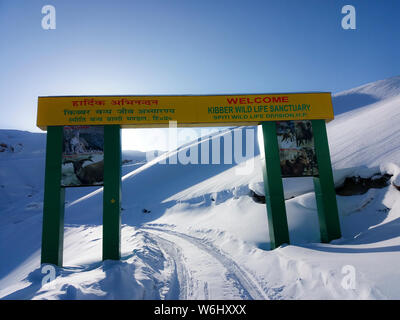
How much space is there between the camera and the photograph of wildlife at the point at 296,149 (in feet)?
30.9

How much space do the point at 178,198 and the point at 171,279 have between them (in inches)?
908

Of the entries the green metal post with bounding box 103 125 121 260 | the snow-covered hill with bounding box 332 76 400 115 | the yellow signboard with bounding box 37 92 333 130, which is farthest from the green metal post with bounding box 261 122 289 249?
the snow-covered hill with bounding box 332 76 400 115

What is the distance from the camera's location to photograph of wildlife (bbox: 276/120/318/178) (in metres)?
9.41

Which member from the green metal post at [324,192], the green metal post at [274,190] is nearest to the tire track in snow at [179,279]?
the green metal post at [274,190]

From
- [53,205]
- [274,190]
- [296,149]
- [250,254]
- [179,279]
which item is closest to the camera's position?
[179,279]

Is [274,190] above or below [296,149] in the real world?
below

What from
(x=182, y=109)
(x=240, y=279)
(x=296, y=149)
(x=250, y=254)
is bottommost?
(x=240, y=279)

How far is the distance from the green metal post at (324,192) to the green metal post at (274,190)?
1654 millimetres

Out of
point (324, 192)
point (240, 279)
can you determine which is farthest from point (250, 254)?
point (324, 192)

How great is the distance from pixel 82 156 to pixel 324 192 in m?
10.2

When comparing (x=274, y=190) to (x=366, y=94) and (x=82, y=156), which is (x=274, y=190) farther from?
(x=366, y=94)

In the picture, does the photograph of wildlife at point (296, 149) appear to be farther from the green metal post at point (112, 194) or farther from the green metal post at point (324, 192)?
the green metal post at point (112, 194)

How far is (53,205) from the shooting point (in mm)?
8297

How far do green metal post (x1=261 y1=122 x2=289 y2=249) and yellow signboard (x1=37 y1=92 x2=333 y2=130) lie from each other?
84 centimetres
